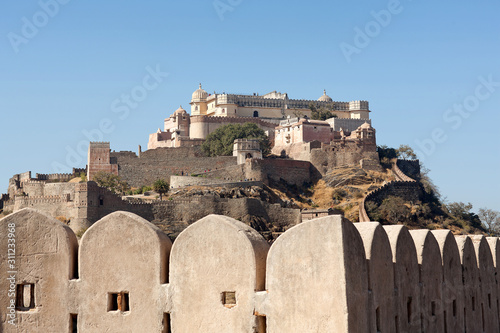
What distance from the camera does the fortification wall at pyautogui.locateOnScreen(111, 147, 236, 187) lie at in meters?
57.1

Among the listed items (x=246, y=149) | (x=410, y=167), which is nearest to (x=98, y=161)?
(x=246, y=149)

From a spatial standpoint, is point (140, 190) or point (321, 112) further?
point (321, 112)

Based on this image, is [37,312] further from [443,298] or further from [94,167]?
[94,167]

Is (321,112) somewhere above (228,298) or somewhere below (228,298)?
above

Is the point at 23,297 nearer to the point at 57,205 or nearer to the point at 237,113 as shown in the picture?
the point at 57,205

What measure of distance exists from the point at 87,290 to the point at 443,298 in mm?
5713

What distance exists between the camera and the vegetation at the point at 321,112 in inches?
2745

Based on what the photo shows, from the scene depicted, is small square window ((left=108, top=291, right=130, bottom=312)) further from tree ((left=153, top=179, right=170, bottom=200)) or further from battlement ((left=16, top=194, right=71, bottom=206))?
tree ((left=153, top=179, right=170, bottom=200))

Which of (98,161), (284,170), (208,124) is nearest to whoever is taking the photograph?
(284,170)

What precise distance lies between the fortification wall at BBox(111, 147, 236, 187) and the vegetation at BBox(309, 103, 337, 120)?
15.0m

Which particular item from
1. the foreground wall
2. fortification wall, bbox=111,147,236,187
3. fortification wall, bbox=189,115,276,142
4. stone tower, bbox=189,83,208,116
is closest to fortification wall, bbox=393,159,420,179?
fortification wall, bbox=189,115,276,142

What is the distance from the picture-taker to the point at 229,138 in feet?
202

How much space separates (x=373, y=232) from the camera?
8.09m

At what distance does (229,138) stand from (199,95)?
1225 cm
